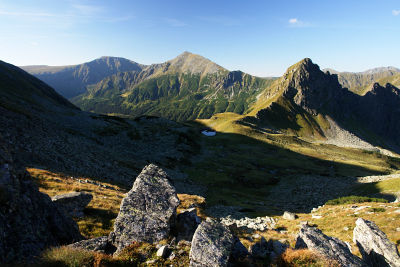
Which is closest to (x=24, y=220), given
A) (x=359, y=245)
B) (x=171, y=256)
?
(x=171, y=256)

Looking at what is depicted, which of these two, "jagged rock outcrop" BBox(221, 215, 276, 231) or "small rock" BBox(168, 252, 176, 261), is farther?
"jagged rock outcrop" BBox(221, 215, 276, 231)

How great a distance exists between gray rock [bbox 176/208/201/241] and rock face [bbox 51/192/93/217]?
971cm

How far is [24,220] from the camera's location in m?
9.48

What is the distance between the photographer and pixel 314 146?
6206 inches

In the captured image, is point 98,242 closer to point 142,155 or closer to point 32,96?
point 142,155

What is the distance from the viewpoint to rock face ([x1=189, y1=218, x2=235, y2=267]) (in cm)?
889

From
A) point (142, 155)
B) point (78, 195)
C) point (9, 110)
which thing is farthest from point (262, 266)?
point (142, 155)

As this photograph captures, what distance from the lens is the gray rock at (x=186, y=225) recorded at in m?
12.3

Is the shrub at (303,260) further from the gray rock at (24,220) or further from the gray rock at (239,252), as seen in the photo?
the gray rock at (24,220)

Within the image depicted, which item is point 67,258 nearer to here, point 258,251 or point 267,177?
point 258,251

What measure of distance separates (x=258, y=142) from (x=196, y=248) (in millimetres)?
135279

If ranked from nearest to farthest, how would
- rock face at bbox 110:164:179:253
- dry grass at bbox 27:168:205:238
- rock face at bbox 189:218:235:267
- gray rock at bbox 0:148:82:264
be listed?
gray rock at bbox 0:148:82:264, rock face at bbox 189:218:235:267, rock face at bbox 110:164:179:253, dry grass at bbox 27:168:205:238

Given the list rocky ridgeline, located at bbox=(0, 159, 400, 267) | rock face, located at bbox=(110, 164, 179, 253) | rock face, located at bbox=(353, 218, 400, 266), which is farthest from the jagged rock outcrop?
rock face, located at bbox=(110, 164, 179, 253)

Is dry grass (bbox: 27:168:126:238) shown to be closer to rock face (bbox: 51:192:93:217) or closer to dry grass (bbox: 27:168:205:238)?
dry grass (bbox: 27:168:205:238)
